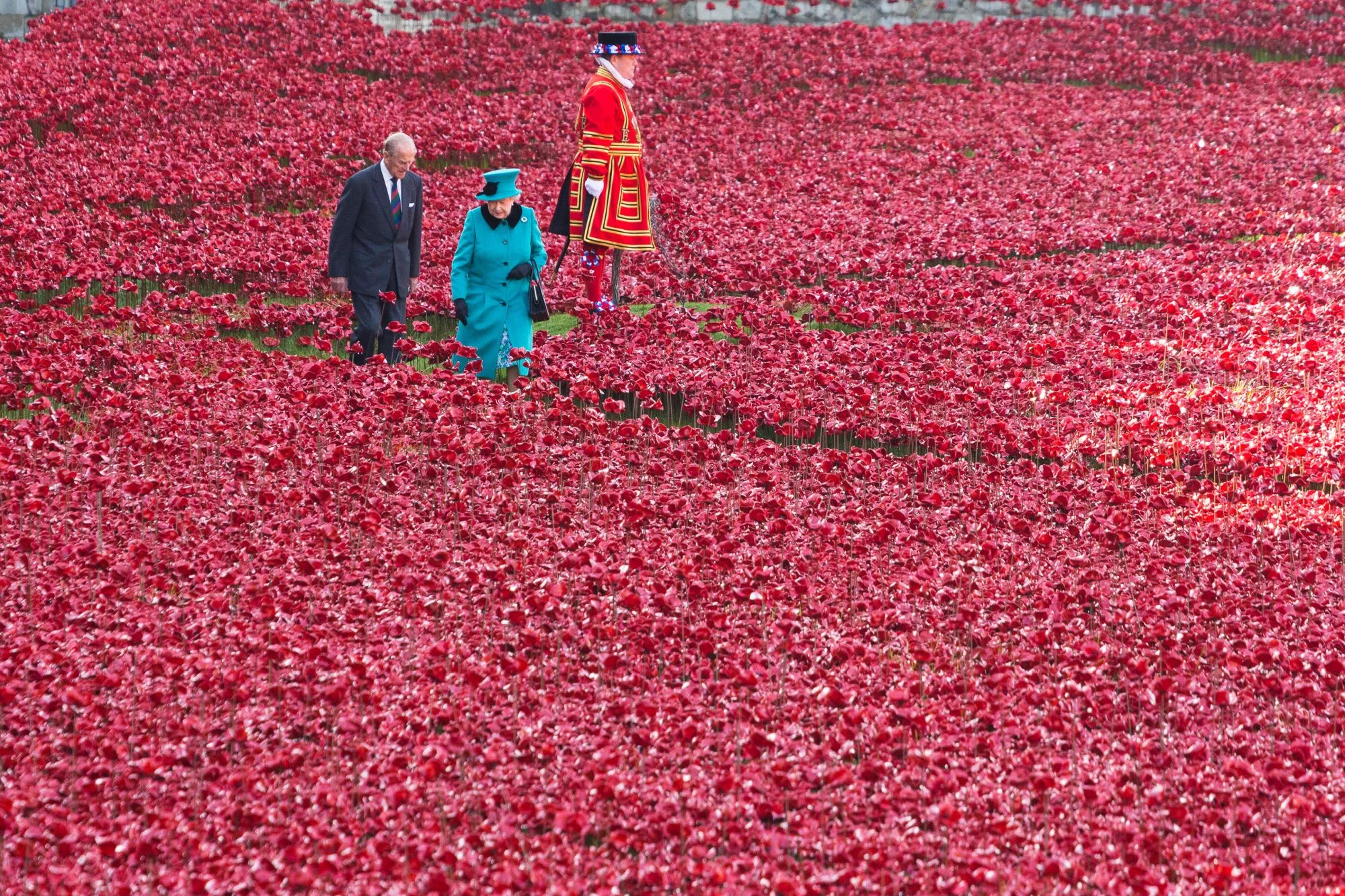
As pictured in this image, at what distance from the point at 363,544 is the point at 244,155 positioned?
32.5 ft

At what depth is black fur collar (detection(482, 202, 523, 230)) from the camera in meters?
9.61

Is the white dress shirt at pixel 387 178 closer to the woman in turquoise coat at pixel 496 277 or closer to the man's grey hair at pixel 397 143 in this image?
the man's grey hair at pixel 397 143

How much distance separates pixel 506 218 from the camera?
31.5 feet

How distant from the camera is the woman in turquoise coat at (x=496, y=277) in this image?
9625 millimetres

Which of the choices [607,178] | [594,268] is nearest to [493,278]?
[594,268]

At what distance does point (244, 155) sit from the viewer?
14898mm

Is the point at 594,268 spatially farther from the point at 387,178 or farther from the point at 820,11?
the point at 820,11

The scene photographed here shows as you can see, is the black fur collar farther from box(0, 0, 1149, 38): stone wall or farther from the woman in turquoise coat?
box(0, 0, 1149, 38): stone wall

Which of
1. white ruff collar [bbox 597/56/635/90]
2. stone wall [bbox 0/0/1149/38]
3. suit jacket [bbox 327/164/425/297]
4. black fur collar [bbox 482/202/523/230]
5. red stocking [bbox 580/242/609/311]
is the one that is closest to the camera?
suit jacket [bbox 327/164/425/297]

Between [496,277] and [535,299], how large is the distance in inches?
14.7

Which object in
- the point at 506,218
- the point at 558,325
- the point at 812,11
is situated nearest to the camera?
the point at 506,218

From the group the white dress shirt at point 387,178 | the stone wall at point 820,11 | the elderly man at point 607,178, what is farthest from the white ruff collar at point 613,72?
the stone wall at point 820,11

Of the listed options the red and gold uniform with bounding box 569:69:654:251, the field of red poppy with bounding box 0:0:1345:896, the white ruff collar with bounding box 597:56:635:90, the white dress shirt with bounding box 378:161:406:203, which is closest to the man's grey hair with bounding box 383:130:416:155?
the white dress shirt with bounding box 378:161:406:203

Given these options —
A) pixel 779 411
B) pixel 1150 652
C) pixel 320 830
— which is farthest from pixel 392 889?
pixel 779 411
